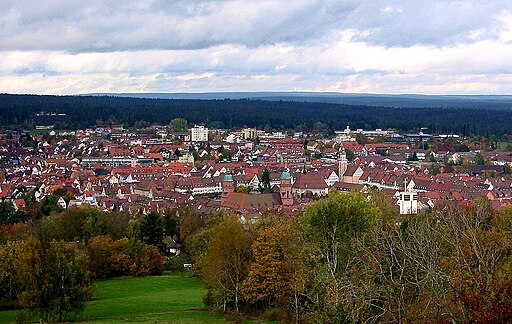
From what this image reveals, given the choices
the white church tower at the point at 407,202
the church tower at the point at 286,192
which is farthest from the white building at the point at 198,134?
the white church tower at the point at 407,202

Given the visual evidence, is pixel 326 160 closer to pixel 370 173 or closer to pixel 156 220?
pixel 370 173

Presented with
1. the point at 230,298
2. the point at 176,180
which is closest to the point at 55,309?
the point at 230,298

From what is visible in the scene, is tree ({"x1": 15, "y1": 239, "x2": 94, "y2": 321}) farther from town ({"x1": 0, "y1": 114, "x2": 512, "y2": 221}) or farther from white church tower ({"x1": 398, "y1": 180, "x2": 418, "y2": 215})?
white church tower ({"x1": 398, "y1": 180, "x2": 418, "y2": 215})

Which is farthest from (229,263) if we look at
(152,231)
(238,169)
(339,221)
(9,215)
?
(238,169)

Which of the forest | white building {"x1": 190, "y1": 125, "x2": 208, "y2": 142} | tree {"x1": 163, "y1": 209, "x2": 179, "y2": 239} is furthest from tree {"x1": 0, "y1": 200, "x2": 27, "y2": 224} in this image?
white building {"x1": 190, "y1": 125, "x2": 208, "y2": 142}

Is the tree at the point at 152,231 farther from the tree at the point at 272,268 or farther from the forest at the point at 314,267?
the tree at the point at 272,268

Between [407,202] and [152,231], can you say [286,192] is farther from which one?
[152,231]
